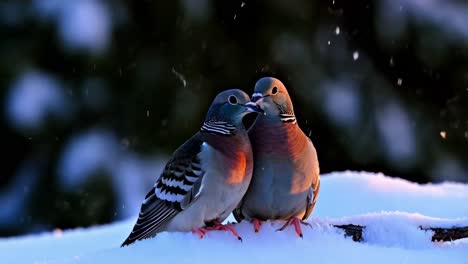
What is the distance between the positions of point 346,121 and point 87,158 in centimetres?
163

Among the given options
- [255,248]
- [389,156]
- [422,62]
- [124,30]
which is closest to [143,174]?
[124,30]

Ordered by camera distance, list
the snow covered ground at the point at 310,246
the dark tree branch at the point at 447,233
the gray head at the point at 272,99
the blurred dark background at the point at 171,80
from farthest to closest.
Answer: the blurred dark background at the point at 171,80
the gray head at the point at 272,99
the dark tree branch at the point at 447,233
the snow covered ground at the point at 310,246

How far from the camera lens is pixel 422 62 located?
16.4ft

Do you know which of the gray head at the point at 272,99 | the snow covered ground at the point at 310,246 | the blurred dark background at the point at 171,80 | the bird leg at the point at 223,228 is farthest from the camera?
the blurred dark background at the point at 171,80

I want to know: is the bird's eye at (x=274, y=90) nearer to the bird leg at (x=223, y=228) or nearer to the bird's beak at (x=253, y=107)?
the bird's beak at (x=253, y=107)

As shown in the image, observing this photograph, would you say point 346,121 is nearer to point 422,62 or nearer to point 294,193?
point 422,62

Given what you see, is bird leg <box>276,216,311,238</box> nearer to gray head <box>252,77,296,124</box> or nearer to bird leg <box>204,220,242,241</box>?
bird leg <box>204,220,242,241</box>

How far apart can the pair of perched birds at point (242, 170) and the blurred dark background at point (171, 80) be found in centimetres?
198

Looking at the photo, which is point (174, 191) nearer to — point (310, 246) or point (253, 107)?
point (253, 107)

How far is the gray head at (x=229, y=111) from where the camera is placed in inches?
93.7

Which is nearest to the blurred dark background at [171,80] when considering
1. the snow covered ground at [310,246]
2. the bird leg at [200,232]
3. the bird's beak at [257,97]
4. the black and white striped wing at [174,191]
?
the snow covered ground at [310,246]

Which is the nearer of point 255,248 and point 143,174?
point 255,248

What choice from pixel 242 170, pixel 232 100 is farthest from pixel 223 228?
pixel 232 100

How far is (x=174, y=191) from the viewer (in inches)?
95.4
